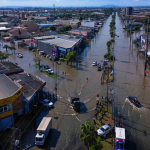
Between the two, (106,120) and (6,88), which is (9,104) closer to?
(6,88)

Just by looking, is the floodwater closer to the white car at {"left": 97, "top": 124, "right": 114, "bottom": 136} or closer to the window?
the white car at {"left": 97, "top": 124, "right": 114, "bottom": 136}

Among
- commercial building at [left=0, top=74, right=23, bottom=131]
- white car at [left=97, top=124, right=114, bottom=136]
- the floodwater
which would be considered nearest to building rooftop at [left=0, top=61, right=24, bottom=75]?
the floodwater

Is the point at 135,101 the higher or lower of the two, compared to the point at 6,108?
lower

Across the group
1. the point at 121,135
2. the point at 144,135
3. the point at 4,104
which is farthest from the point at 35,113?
the point at 144,135

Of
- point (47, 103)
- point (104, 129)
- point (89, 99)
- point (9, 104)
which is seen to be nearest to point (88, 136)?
point (104, 129)

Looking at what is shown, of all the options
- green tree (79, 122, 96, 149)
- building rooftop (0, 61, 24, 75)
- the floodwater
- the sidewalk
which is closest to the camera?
green tree (79, 122, 96, 149)

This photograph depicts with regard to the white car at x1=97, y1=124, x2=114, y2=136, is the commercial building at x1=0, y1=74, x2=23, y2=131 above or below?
above

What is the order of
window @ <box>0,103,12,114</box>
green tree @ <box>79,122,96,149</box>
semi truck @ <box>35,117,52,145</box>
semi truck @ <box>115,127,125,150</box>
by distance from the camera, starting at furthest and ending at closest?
window @ <box>0,103,12,114</box> → semi truck @ <box>35,117,52,145</box> → semi truck @ <box>115,127,125,150</box> → green tree @ <box>79,122,96,149</box>
